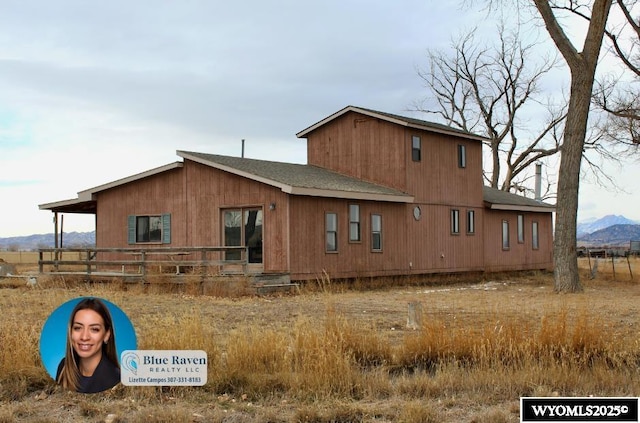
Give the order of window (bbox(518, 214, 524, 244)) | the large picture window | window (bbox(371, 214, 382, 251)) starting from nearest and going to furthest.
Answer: the large picture window, window (bbox(371, 214, 382, 251)), window (bbox(518, 214, 524, 244))

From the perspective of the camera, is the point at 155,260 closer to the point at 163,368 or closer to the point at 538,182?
the point at 163,368

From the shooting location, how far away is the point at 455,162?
29.0m

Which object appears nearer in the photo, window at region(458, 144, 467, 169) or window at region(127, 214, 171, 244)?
window at region(127, 214, 171, 244)

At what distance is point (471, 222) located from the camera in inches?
1182

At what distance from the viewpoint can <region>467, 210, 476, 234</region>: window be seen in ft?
98.0

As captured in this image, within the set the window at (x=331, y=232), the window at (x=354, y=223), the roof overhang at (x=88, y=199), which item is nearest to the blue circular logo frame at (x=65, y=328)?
the window at (x=331, y=232)

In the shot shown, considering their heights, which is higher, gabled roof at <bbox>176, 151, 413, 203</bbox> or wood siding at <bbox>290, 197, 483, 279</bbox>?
gabled roof at <bbox>176, 151, 413, 203</bbox>

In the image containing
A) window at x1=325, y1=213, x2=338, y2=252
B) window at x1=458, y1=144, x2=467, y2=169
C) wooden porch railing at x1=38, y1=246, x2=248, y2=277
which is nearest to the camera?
wooden porch railing at x1=38, y1=246, x2=248, y2=277

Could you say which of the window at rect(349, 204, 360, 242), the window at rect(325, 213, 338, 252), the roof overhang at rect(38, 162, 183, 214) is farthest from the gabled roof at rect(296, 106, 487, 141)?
the roof overhang at rect(38, 162, 183, 214)

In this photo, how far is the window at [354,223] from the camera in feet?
78.2

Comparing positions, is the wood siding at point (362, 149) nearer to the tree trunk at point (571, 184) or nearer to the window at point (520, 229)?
the tree trunk at point (571, 184)

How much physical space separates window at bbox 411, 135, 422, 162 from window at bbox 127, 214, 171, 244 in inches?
344

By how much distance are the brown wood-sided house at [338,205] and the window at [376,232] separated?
51mm

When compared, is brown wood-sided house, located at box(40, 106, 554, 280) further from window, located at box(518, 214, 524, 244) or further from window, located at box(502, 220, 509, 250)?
window, located at box(518, 214, 524, 244)
